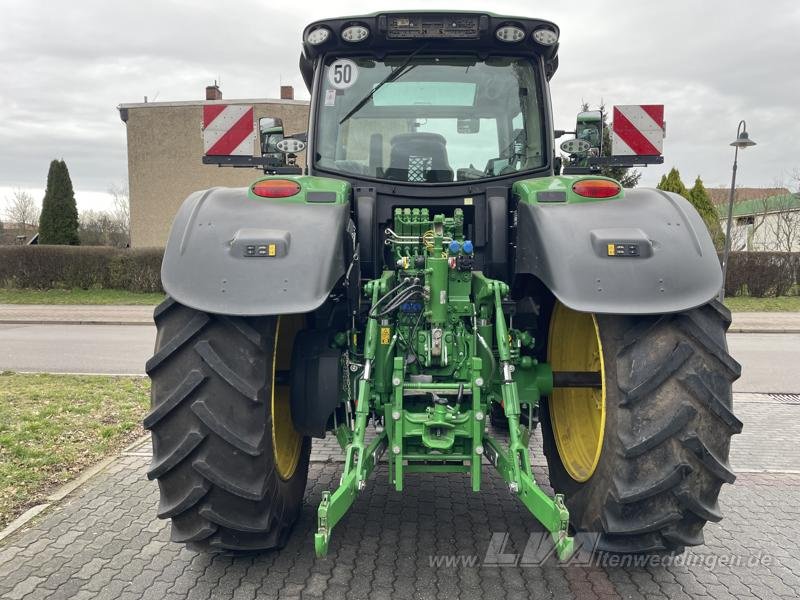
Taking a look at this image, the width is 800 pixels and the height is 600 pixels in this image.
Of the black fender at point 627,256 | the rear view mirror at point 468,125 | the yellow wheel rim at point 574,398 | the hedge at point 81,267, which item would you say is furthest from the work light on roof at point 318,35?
the hedge at point 81,267

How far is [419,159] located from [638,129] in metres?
1.83

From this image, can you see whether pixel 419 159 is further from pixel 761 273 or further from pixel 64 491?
pixel 761 273

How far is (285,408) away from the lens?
3535 mm

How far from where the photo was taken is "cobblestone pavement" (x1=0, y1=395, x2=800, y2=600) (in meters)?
3.07

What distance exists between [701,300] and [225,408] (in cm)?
200

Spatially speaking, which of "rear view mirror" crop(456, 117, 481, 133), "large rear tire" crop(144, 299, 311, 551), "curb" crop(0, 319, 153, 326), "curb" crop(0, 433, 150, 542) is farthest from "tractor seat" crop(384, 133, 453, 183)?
"curb" crop(0, 319, 153, 326)

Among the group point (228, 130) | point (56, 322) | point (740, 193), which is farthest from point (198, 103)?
point (740, 193)

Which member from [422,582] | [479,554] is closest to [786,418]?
[479,554]

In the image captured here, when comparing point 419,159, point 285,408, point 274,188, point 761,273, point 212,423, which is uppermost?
point 419,159

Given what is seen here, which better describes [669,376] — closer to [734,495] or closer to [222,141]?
[734,495]

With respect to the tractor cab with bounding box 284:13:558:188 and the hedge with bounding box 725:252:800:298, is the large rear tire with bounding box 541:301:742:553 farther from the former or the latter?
the hedge with bounding box 725:252:800:298

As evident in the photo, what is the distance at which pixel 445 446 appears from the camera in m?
2.87

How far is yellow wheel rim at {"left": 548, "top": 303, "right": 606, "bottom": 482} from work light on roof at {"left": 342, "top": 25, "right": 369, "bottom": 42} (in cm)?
188

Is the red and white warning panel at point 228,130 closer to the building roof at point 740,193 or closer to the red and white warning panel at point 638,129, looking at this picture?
the red and white warning panel at point 638,129
